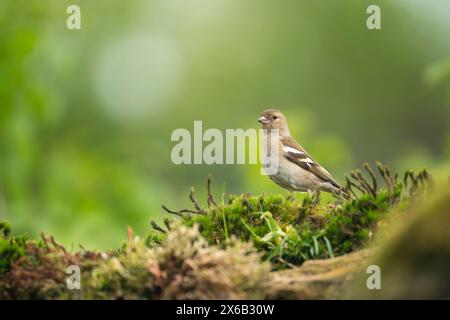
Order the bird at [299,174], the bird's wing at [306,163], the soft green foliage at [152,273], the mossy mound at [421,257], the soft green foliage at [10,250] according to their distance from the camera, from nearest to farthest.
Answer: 1. the mossy mound at [421,257]
2. the soft green foliage at [152,273]
3. the soft green foliage at [10,250]
4. the bird at [299,174]
5. the bird's wing at [306,163]

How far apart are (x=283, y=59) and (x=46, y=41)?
2213cm

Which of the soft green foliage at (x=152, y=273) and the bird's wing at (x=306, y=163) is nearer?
the soft green foliage at (x=152, y=273)

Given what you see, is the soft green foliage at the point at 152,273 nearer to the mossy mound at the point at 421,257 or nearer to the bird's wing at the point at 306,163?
the mossy mound at the point at 421,257

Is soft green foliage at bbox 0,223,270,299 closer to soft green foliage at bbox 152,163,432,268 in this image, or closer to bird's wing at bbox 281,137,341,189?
soft green foliage at bbox 152,163,432,268

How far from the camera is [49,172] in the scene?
1467 cm

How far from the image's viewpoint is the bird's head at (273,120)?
43.4ft

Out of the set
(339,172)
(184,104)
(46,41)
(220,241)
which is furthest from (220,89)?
(220,241)

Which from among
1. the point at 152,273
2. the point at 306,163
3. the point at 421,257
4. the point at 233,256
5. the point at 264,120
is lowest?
the point at 152,273

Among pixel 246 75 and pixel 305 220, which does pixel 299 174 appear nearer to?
pixel 305 220

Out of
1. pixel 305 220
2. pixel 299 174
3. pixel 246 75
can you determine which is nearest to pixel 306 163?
pixel 299 174

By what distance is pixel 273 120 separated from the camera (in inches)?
525

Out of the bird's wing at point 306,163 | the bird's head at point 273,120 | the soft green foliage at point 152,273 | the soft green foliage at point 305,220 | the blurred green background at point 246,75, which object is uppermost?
the blurred green background at point 246,75

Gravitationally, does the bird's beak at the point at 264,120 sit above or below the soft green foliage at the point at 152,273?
above

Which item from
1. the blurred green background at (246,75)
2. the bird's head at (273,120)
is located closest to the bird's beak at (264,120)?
the bird's head at (273,120)
